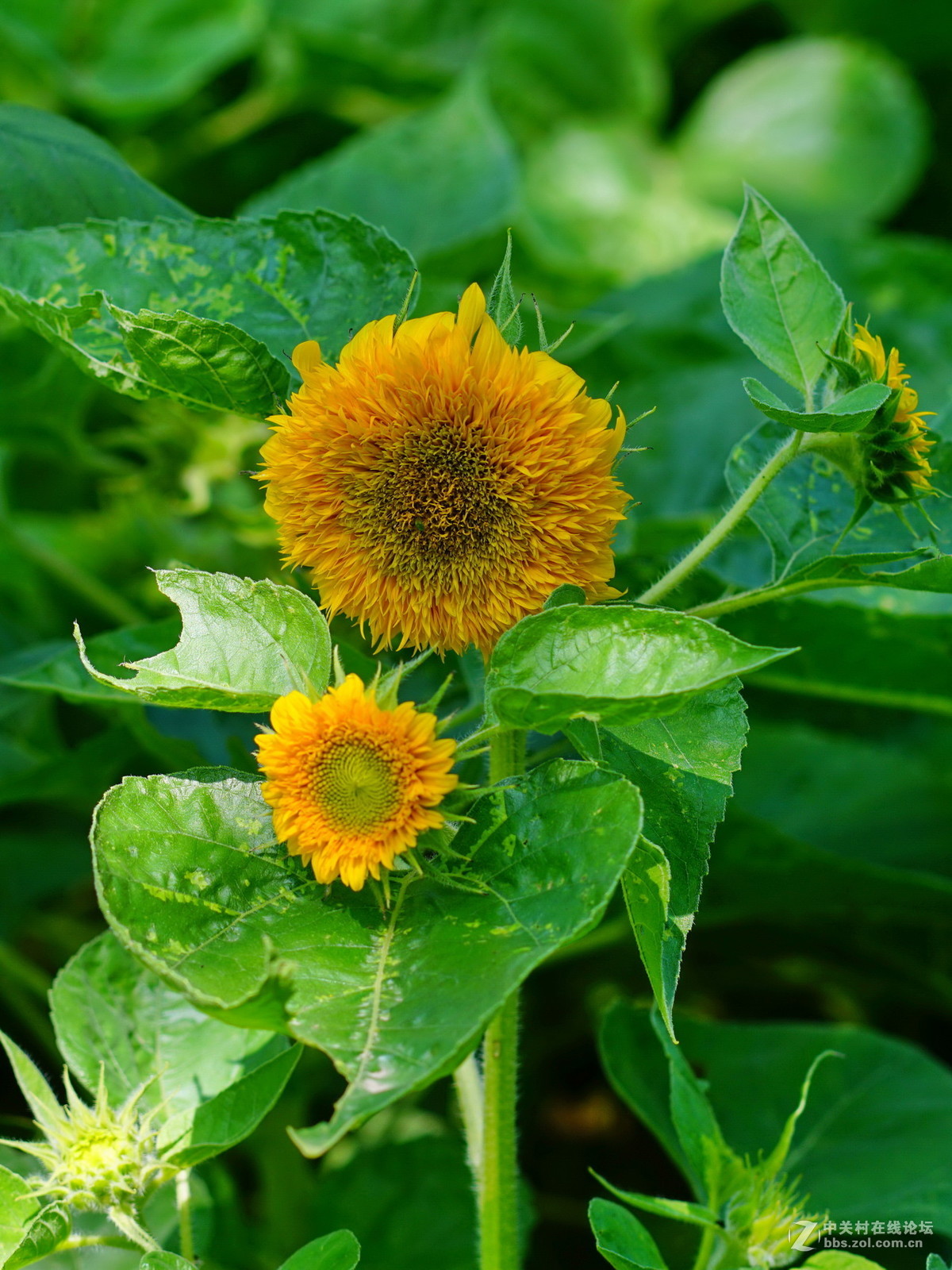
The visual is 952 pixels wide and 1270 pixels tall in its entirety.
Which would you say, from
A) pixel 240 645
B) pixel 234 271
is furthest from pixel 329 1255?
pixel 234 271

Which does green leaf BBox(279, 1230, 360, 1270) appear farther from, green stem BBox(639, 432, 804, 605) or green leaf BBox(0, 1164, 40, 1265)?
green stem BBox(639, 432, 804, 605)

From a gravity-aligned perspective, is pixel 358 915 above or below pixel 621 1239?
above

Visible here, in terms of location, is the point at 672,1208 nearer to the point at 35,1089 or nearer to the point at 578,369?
the point at 35,1089

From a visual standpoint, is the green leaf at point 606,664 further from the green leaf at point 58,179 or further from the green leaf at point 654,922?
the green leaf at point 58,179

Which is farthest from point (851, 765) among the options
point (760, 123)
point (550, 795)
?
point (760, 123)

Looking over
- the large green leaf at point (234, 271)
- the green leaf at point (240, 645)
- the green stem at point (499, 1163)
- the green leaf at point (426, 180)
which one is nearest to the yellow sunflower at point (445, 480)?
the green leaf at point (240, 645)

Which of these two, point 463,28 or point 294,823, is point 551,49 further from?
point 294,823

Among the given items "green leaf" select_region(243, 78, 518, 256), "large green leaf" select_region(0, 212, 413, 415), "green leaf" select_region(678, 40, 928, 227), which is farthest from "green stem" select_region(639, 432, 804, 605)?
"green leaf" select_region(678, 40, 928, 227)
